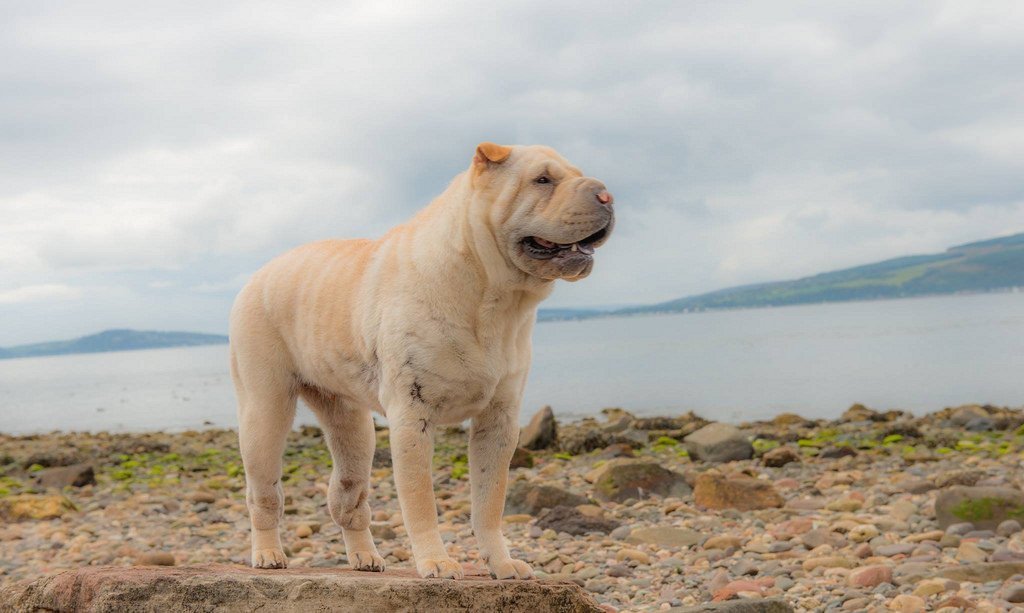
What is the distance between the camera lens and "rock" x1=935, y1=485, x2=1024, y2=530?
10.6 m

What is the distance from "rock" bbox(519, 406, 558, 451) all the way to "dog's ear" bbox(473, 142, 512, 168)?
1477 cm

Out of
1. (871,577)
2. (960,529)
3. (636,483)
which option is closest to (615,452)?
(636,483)

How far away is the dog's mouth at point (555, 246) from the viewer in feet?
17.5

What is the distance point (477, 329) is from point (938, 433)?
19.7 meters

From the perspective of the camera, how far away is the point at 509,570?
586 cm

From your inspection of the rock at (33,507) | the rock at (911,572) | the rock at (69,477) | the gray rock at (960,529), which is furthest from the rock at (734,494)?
the rock at (69,477)

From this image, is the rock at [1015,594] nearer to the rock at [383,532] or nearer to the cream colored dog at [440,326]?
the cream colored dog at [440,326]

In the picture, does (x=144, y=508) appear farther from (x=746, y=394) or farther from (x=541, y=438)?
(x=746, y=394)

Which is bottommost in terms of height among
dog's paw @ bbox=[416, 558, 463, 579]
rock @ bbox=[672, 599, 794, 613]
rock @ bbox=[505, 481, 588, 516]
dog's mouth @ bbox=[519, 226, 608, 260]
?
rock @ bbox=[505, 481, 588, 516]

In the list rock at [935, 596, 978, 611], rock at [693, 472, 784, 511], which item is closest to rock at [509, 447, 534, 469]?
rock at [693, 472, 784, 511]

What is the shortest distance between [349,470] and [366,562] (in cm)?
68

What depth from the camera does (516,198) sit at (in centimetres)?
543

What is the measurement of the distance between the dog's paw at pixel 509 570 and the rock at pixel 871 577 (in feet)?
14.5

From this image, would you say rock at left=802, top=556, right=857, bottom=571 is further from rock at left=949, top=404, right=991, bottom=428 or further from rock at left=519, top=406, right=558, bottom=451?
rock at left=949, top=404, right=991, bottom=428
